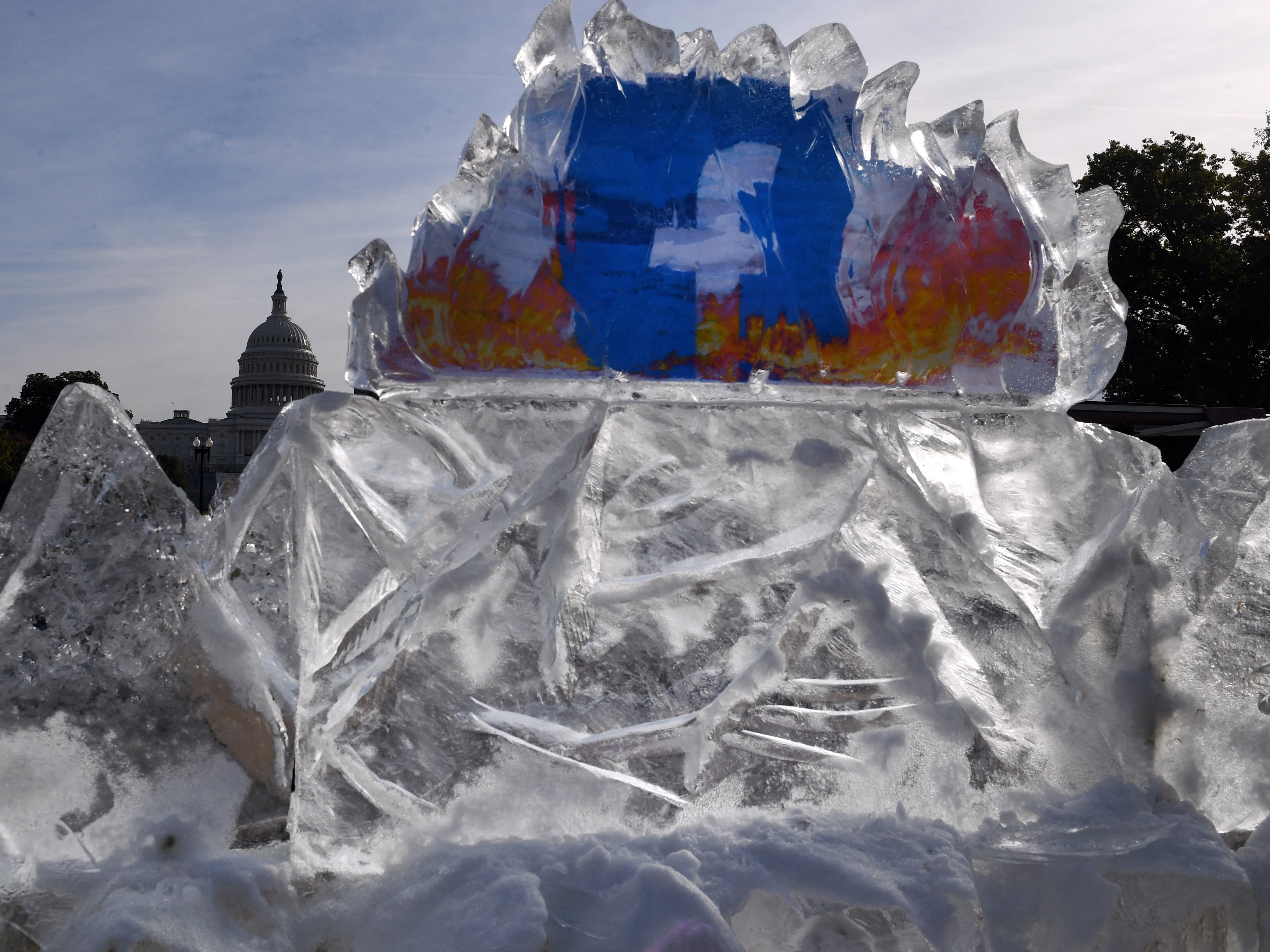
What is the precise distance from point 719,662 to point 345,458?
2.96ft

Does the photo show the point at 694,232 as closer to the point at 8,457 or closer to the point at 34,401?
the point at 8,457

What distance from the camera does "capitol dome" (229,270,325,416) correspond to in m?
58.5

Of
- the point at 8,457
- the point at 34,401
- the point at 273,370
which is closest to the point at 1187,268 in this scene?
the point at 8,457

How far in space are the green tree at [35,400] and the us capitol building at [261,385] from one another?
1799cm

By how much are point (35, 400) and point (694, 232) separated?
4206 cm

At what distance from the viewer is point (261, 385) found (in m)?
58.5

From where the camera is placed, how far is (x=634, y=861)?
180 cm

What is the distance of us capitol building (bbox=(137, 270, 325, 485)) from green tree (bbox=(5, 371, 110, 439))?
59.0 feet

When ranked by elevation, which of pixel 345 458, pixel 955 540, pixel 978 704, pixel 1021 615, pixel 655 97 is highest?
A: pixel 655 97

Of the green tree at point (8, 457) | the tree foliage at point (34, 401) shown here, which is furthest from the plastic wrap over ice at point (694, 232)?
the tree foliage at point (34, 401)

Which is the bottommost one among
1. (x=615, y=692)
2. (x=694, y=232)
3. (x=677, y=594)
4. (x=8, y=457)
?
(x=615, y=692)

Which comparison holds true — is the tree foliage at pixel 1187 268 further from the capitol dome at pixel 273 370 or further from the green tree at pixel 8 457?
the capitol dome at pixel 273 370

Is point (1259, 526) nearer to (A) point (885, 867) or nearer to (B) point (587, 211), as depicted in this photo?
(A) point (885, 867)

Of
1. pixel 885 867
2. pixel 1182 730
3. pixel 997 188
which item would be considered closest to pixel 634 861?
pixel 885 867
